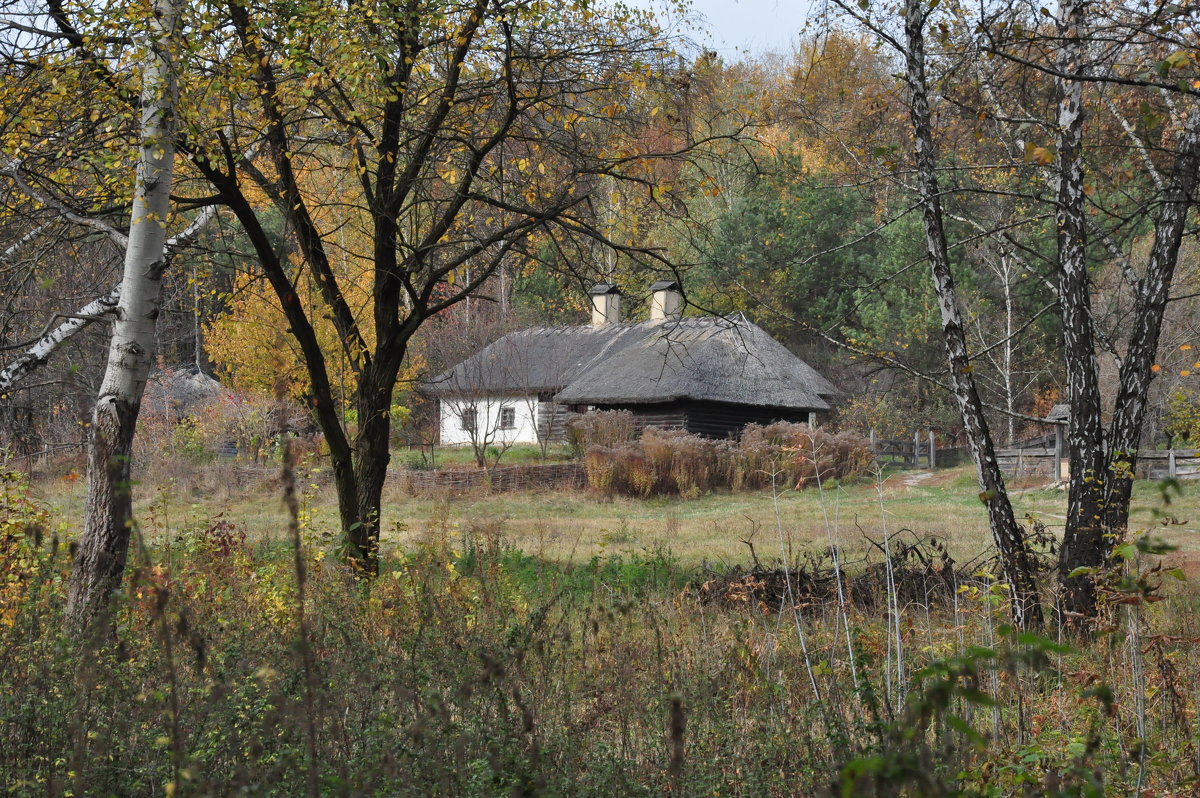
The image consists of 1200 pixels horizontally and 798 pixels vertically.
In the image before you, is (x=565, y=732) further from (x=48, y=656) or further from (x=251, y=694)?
(x=48, y=656)

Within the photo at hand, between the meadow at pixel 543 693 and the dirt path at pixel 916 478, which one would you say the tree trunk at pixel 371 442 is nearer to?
the meadow at pixel 543 693

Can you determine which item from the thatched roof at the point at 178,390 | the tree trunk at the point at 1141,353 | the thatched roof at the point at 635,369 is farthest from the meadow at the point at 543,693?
the thatched roof at the point at 178,390

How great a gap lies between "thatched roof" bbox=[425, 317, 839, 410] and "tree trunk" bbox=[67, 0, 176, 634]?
2030cm

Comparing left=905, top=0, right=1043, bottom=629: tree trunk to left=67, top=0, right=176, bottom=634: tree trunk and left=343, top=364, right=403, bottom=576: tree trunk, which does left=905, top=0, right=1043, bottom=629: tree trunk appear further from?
left=67, top=0, right=176, bottom=634: tree trunk

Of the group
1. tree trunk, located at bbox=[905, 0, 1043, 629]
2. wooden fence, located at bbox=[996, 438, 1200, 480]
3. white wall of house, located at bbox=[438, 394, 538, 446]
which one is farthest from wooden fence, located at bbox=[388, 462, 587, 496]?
tree trunk, located at bbox=[905, 0, 1043, 629]

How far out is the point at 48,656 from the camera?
4637mm

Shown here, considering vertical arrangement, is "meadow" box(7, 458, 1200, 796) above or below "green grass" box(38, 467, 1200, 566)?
above

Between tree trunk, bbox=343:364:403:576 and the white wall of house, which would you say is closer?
tree trunk, bbox=343:364:403:576

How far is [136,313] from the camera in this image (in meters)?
5.99

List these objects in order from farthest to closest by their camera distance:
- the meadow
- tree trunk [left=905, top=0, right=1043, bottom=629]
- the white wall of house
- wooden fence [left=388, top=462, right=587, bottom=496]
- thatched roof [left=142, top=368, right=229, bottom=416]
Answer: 1. the white wall of house
2. thatched roof [left=142, top=368, right=229, bottom=416]
3. wooden fence [left=388, top=462, right=587, bottom=496]
4. tree trunk [left=905, top=0, right=1043, bottom=629]
5. the meadow

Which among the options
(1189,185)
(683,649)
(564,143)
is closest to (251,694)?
(683,649)

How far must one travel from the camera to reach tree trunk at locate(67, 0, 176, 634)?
19.4 ft

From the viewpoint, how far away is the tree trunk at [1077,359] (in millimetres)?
6188

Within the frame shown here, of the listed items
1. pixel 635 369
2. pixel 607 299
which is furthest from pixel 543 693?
pixel 607 299
